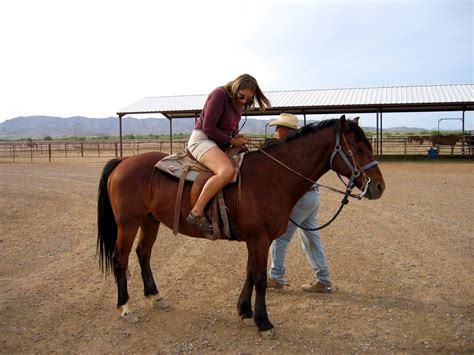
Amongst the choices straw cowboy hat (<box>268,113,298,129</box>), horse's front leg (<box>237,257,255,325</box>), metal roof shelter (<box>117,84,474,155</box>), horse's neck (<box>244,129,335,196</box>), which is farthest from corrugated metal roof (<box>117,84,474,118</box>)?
horse's front leg (<box>237,257,255,325</box>)

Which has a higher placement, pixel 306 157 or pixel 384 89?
pixel 384 89

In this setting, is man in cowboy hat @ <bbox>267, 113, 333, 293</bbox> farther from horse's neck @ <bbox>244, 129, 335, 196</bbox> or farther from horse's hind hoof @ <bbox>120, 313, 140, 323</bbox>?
horse's hind hoof @ <bbox>120, 313, 140, 323</bbox>

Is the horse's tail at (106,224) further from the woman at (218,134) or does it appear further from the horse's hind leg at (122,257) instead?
Answer: the woman at (218,134)

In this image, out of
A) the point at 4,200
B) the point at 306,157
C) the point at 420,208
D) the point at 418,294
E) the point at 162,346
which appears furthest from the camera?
the point at 4,200

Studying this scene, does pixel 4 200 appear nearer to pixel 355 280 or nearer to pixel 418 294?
pixel 355 280

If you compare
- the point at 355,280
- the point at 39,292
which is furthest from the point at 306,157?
the point at 39,292

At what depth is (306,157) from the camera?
3943 mm

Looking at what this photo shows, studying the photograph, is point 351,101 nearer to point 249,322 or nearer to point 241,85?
point 241,85

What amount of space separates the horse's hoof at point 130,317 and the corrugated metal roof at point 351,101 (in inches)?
791

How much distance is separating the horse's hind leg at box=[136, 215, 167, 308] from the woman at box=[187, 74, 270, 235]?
0.99m

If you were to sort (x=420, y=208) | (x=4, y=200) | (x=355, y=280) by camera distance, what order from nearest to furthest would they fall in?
(x=355, y=280) → (x=420, y=208) → (x=4, y=200)

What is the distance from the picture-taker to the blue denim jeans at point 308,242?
4598mm

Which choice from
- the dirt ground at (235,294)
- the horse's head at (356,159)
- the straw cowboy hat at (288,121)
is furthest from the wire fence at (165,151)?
the horse's head at (356,159)

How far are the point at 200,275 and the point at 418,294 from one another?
265cm
